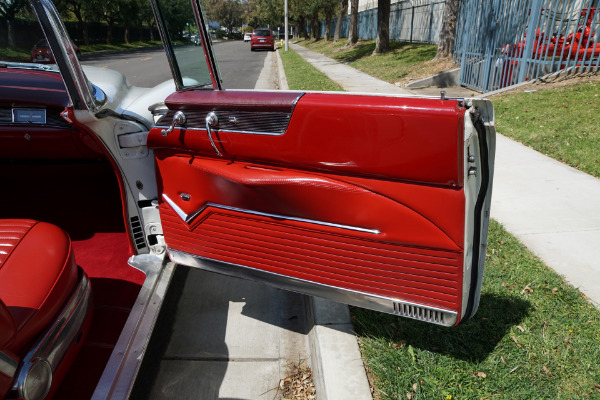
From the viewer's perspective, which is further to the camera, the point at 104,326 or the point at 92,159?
the point at 92,159

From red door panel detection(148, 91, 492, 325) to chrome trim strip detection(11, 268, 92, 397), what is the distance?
0.57 meters

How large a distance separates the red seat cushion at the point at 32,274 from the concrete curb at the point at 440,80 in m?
10.1

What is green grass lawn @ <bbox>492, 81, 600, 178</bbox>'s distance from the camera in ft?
17.9

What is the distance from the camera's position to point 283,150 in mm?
1897

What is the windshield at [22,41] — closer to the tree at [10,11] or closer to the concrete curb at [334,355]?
the tree at [10,11]

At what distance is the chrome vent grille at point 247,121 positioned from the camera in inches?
74.4

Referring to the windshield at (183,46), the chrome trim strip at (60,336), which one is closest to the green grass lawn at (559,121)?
the windshield at (183,46)

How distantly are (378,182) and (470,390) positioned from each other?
1194mm

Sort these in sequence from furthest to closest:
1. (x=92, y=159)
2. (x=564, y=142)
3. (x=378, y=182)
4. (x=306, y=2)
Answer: (x=306, y=2) < (x=564, y=142) < (x=92, y=159) < (x=378, y=182)

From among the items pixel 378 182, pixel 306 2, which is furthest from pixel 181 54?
pixel 306 2

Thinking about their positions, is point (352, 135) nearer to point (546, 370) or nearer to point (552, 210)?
point (546, 370)

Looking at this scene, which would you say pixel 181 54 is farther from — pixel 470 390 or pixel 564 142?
pixel 564 142

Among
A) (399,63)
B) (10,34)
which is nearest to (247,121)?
(10,34)

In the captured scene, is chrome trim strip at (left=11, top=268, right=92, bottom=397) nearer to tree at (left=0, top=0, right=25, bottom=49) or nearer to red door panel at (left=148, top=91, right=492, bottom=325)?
red door panel at (left=148, top=91, right=492, bottom=325)
